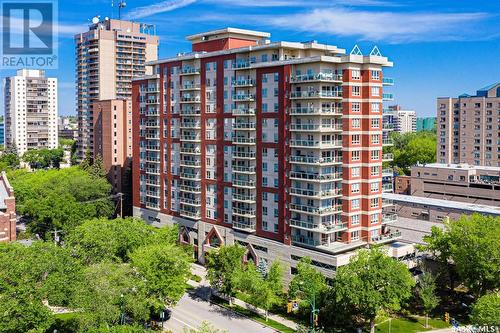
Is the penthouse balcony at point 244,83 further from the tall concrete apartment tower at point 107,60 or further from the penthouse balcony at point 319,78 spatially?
Result: the tall concrete apartment tower at point 107,60

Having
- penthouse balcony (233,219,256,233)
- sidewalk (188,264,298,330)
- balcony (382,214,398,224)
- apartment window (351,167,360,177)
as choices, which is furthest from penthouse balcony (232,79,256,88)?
A: sidewalk (188,264,298,330)

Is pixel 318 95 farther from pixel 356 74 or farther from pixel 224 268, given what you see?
pixel 224 268

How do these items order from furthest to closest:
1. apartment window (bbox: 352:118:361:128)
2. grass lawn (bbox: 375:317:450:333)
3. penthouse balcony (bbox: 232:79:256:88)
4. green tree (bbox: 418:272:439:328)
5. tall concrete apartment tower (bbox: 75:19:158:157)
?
1. tall concrete apartment tower (bbox: 75:19:158:157)
2. penthouse balcony (bbox: 232:79:256:88)
3. apartment window (bbox: 352:118:361:128)
4. green tree (bbox: 418:272:439:328)
5. grass lawn (bbox: 375:317:450:333)

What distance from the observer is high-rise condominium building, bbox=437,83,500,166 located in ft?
454

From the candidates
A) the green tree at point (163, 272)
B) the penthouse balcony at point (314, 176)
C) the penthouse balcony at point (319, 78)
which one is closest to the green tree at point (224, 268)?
the green tree at point (163, 272)

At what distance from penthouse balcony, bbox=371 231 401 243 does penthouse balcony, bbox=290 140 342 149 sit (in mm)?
13202

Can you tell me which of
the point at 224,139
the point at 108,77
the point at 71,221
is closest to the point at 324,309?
the point at 224,139

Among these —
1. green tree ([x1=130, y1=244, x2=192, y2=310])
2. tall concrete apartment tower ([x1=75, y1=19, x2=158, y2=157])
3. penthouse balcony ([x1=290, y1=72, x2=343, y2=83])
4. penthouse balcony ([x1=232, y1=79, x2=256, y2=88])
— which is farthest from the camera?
tall concrete apartment tower ([x1=75, y1=19, x2=158, y2=157])

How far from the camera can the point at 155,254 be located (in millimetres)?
56281

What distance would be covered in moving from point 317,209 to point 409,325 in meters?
16.8

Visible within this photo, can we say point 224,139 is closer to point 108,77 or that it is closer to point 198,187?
point 198,187

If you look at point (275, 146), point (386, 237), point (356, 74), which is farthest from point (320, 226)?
point (356, 74)

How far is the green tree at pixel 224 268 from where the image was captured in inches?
2496

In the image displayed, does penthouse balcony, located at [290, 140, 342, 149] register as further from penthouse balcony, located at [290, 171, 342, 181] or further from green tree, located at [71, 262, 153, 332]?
green tree, located at [71, 262, 153, 332]
